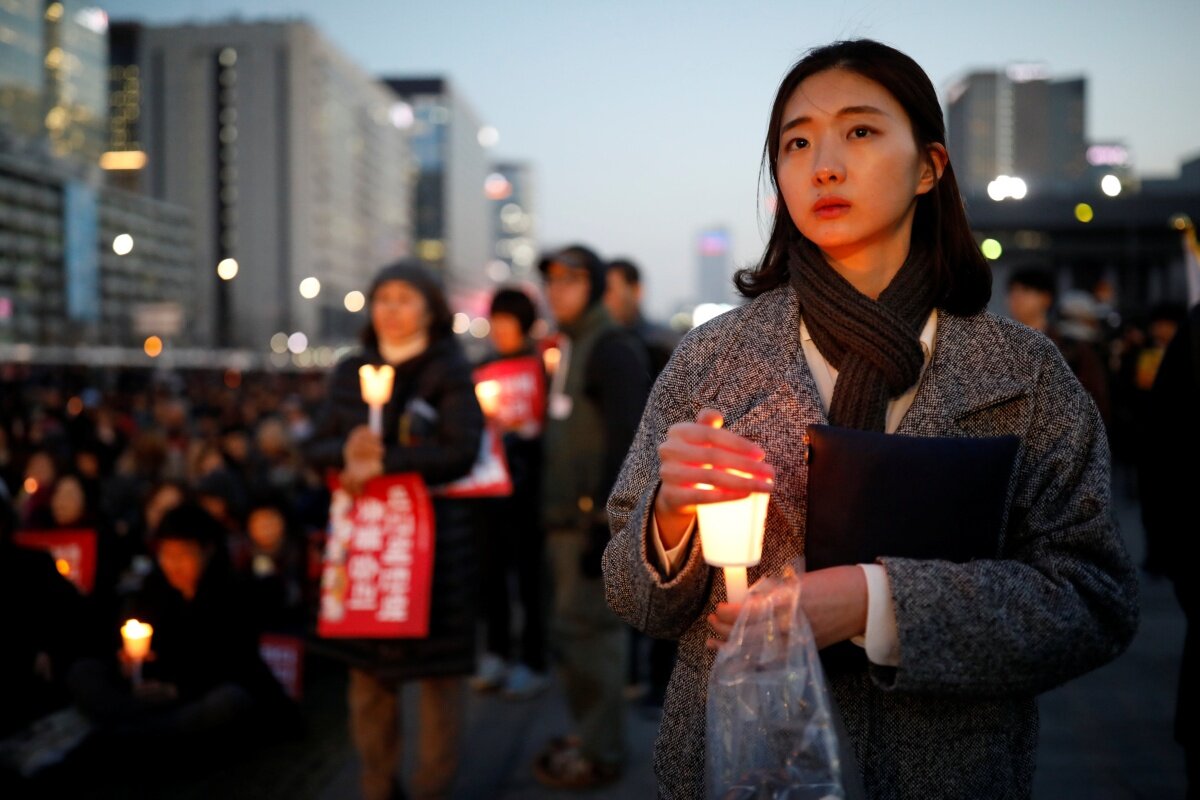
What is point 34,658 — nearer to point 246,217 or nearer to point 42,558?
point 42,558

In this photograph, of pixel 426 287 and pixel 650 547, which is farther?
pixel 426 287

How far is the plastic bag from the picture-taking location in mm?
1443

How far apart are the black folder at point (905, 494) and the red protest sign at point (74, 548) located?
6240 mm

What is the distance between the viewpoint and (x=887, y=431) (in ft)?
5.58

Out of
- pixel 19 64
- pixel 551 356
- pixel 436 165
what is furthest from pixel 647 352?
pixel 436 165

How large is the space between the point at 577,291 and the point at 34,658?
3.25 m

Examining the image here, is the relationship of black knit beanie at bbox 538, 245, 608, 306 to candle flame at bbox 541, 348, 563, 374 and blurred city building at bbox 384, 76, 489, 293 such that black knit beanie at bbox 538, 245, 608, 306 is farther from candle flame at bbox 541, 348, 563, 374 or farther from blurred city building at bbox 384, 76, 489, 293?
blurred city building at bbox 384, 76, 489, 293

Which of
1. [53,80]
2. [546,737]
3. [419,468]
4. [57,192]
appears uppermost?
[53,80]

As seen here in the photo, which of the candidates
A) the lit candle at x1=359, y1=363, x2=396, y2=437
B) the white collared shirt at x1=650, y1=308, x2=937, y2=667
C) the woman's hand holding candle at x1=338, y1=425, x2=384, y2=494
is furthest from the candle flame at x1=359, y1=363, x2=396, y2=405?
the white collared shirt at x1=650, y1=308, x2=937, y2=667

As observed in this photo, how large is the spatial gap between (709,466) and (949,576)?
41cm

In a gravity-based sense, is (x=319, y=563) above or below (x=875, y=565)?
below

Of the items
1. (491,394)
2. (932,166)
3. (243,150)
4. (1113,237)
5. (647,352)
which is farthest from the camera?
(243,150)

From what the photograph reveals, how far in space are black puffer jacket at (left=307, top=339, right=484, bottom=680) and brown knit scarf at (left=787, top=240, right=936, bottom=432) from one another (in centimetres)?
221

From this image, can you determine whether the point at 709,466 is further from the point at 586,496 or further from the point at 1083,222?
the point at 1083,222
